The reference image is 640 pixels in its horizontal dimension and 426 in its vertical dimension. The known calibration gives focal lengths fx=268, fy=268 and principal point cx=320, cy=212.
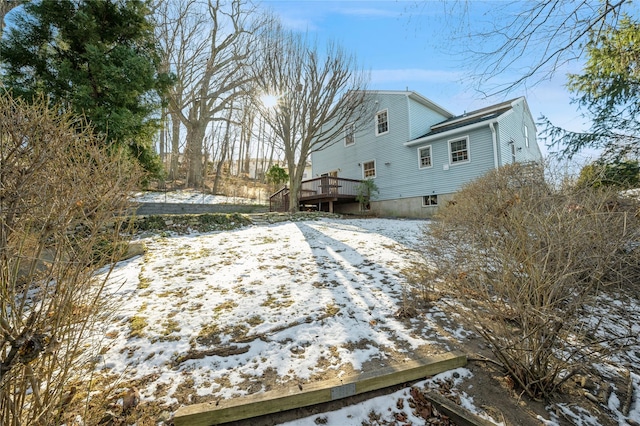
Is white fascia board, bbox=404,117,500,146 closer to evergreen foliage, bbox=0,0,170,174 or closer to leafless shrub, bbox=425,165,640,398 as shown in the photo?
leafless shrub, bbox=425,165,640,398

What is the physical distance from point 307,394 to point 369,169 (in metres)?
14.8

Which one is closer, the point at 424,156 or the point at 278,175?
the point at 424,156

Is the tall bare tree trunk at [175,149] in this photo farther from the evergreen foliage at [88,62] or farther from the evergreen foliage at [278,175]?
the evergreen foliage at [88,62]

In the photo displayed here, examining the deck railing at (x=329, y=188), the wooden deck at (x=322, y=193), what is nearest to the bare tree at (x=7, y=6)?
the wooden deck at (x=322, y=193)

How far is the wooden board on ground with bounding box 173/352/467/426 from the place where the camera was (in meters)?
1.81

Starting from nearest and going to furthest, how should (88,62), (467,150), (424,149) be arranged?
1. (88,62)
2. (467,150)
3. (424,149)

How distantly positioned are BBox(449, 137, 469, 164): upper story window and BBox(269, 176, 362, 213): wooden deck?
4.89m

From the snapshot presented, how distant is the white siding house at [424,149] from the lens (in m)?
11.7

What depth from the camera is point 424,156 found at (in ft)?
44.6

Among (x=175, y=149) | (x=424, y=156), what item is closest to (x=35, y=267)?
(x=424, y=156)

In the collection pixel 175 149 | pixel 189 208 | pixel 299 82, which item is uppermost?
pixel 299 82

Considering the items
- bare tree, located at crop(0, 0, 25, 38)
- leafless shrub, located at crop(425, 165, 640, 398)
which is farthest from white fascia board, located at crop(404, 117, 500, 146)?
bare tree, located at crop(0, 0, 25, 38)

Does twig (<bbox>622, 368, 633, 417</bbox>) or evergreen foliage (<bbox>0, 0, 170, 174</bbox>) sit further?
evergreen foliage (<bbox>0, 0, 170, 174</bbox>)

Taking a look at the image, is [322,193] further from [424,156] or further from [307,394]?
[307,394]
